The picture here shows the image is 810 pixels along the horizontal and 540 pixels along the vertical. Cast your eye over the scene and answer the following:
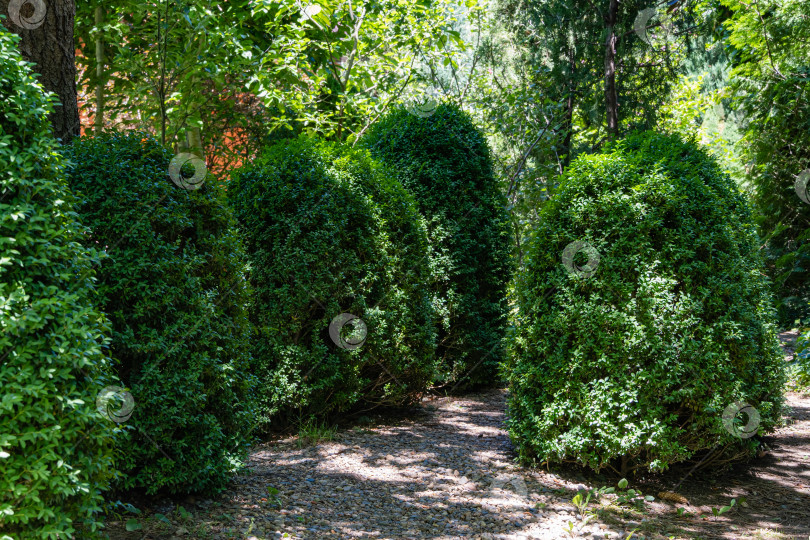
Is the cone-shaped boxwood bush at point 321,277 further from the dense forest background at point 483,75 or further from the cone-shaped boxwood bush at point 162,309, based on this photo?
the dense forest background at point 483,75

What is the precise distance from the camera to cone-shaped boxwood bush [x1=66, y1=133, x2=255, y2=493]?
10.8ft

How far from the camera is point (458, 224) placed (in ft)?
24.5

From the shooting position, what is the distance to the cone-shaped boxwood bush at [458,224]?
7.29m

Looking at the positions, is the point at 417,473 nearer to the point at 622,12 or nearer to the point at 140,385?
the point at 140,385

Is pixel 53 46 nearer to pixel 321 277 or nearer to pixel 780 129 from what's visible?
pixel 321 277

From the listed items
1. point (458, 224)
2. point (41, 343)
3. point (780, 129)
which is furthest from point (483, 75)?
point (41, 343)

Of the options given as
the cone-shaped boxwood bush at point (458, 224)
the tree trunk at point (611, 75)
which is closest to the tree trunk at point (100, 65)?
the cone-shaped boxwood bush at point (458, 224)

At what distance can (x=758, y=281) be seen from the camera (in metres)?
4.89

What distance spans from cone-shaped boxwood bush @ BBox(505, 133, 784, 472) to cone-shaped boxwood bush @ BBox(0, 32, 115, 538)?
301 centimetres

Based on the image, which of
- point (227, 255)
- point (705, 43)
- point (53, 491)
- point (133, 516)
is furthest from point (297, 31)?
point (705, 43)

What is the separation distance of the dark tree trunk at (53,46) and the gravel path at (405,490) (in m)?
Answer: 2.61

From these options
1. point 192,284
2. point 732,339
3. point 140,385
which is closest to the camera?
point 140,385

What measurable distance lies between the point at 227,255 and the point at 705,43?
11.7m

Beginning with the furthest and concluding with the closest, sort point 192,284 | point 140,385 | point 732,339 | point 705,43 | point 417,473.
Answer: point 705,43 < point 417,473 < point 732,339 < point 192,284 < point 140,385
